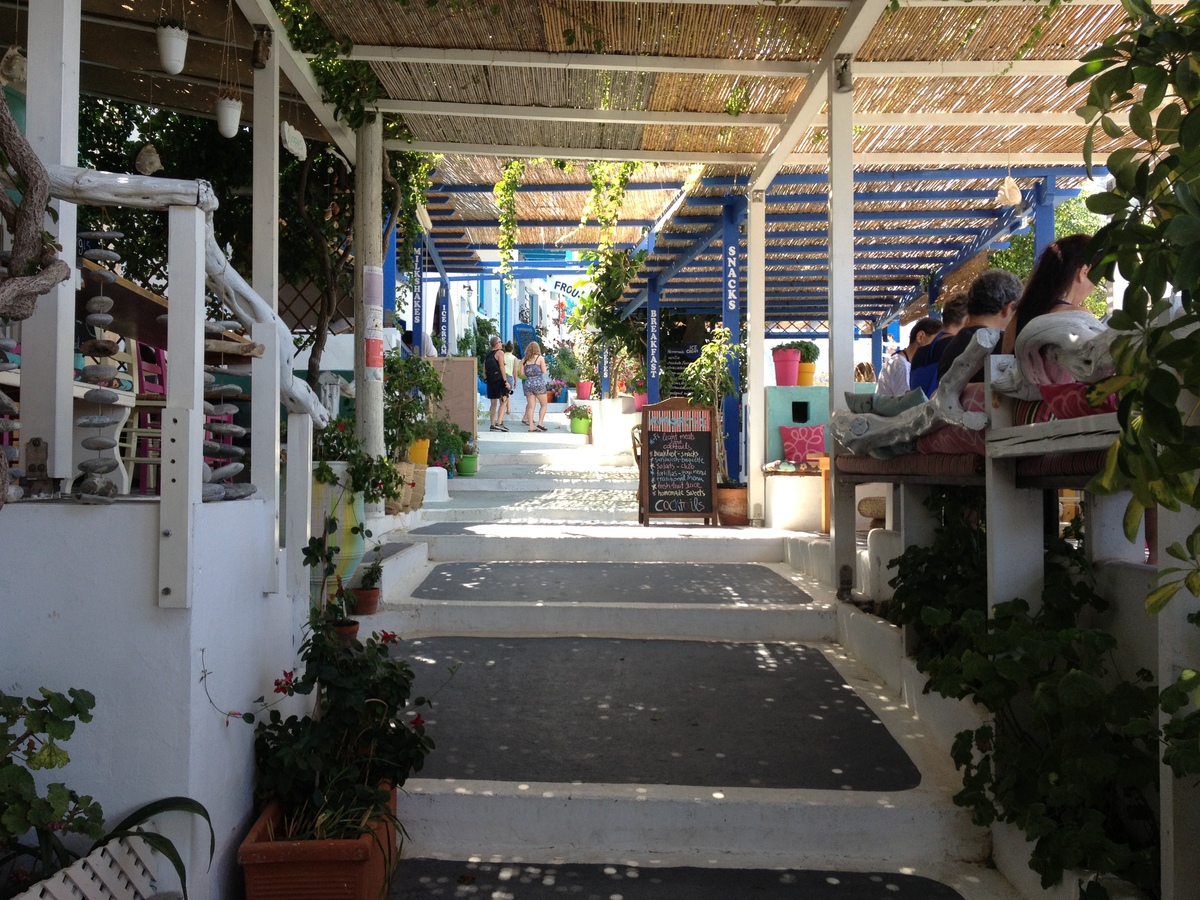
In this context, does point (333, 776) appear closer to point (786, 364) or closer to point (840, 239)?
point (840, 239)

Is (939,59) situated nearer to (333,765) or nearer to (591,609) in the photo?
(591,609)

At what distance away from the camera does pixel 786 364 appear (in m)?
12.3

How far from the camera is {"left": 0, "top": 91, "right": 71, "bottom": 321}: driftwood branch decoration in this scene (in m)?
2.01

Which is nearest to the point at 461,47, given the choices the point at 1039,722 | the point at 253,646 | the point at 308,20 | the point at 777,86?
the point at 308,20

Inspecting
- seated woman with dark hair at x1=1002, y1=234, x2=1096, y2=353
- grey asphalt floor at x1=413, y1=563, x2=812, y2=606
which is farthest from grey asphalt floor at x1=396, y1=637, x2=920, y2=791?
seated woman with dark hair at x1=1002, y1=234, x2=1096, y2=353

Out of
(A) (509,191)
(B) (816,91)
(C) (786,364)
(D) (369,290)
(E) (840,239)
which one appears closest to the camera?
(E) (840,239)

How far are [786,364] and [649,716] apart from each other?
9045mm

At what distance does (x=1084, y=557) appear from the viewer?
2895 mm

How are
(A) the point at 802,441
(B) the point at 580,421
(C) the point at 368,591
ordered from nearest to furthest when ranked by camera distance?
1. (C) the point at 368,591
2. (A) the point at 802,441
3. (B) the point at 580,421

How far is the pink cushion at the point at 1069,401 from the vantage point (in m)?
2.40

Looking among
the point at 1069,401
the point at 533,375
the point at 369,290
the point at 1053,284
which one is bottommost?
the point at 1069,401

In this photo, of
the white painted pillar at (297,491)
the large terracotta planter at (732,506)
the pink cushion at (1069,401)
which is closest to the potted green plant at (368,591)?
the white painted pillar at (297,491)

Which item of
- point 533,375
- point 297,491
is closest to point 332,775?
point 297,491

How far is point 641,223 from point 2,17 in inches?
290
